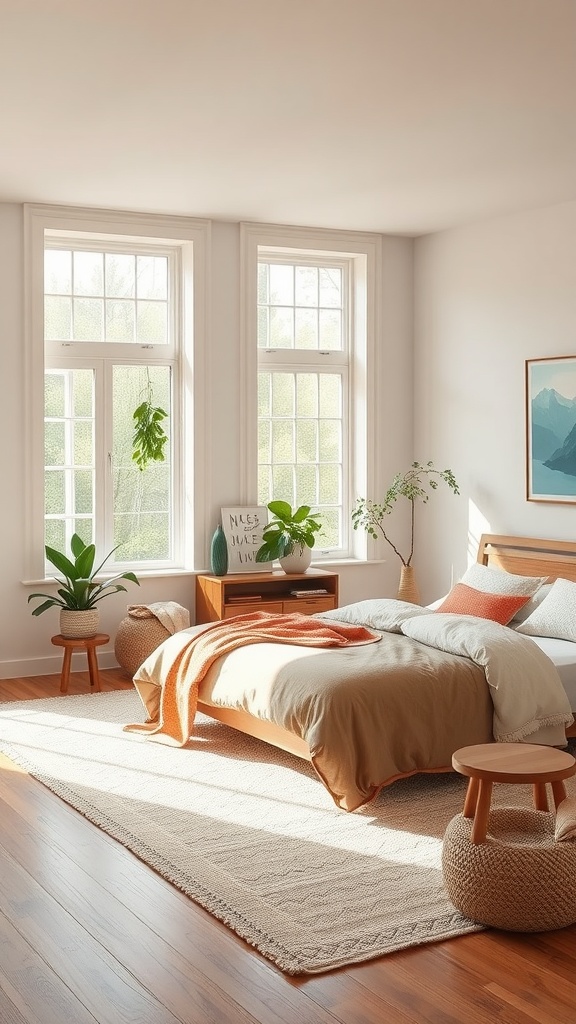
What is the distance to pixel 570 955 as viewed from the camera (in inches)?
120

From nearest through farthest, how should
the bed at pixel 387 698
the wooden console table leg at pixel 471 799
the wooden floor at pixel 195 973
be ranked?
the wooden floor at pixel 195 973 → the wooden console table leg at pixel 471 799 → the bed at pixel 387 698

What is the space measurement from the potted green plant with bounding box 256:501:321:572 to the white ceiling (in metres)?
1.92

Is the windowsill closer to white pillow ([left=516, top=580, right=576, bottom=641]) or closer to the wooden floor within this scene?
white pillow ([left=516, top=580, right=576, bottom=641])

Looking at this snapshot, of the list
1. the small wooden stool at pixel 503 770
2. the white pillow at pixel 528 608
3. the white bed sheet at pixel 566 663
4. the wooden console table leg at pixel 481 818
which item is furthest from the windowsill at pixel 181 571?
the wooden console table leg at pixel 481 818

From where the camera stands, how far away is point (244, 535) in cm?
705

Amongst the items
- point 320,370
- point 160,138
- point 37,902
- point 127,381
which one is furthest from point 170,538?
point 37,902

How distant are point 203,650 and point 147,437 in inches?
83.6

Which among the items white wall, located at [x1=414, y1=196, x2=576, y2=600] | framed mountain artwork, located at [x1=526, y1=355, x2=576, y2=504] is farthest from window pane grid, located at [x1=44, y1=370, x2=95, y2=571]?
framed mountain artwork, located at [x1=526, y1=355, x2=576, y2=504]

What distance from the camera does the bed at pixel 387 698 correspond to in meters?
4.23

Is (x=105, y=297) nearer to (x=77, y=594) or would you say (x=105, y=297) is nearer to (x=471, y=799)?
(x=77, y=594)

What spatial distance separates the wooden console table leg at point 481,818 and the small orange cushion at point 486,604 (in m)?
2.46

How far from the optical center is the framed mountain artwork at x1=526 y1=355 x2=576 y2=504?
249 inches

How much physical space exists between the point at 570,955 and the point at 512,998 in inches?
12.4

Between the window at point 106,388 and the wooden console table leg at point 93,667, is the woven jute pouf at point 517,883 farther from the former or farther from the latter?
the window at point 106,388
